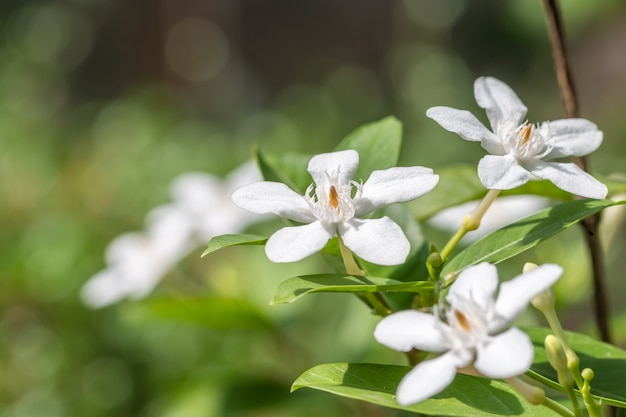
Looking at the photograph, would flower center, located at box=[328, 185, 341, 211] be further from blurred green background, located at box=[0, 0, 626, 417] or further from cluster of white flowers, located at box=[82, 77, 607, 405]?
blurred green background, located at box=[0, 0, 626, 417]

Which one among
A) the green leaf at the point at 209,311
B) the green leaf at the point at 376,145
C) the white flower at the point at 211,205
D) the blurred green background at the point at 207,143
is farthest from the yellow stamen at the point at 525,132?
the white flower at the point at 211,205

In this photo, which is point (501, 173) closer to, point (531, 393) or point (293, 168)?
point (531, 393)

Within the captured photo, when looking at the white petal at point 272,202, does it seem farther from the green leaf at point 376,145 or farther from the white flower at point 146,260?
the white flower at point 146,260

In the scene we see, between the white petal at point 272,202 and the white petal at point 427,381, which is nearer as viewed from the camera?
the white petal at point 427,381

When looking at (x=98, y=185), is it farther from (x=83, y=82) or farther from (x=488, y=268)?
(x=83, y=82)

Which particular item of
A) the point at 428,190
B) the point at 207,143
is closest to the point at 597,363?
the point at 428,190
